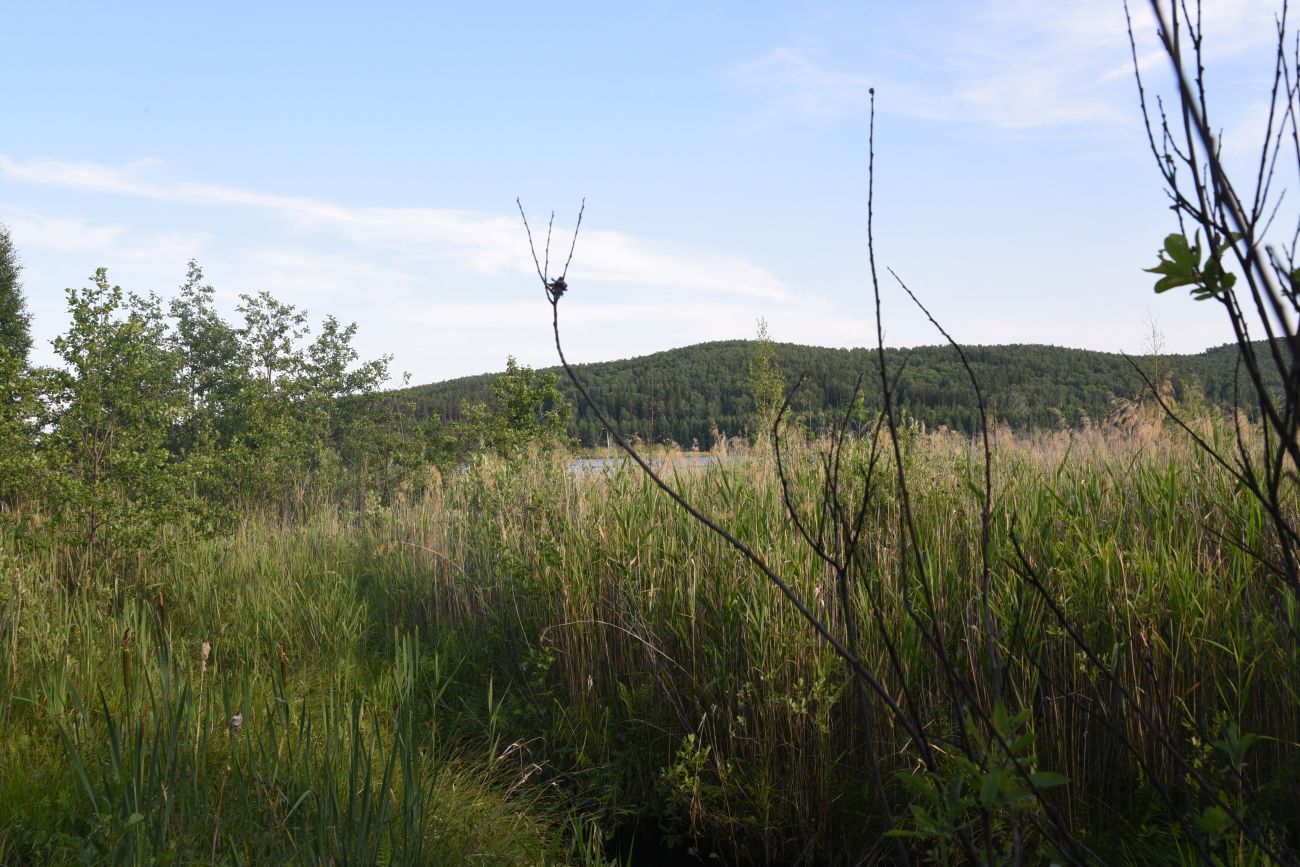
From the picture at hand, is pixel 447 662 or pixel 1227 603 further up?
pixel 1227 603

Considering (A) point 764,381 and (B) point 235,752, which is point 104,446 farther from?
(A) point 764,381

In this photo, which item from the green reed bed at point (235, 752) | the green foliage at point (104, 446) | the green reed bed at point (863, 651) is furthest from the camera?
the green foliage at point (104, 446)

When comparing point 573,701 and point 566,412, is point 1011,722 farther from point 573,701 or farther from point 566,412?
point 566,412

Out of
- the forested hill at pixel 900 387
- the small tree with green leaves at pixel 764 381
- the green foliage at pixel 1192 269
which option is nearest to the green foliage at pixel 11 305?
the forested hill at pixel 900 387

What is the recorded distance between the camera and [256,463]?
425 inches

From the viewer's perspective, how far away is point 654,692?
14.1 ft

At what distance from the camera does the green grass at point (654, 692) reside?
2.78 meters

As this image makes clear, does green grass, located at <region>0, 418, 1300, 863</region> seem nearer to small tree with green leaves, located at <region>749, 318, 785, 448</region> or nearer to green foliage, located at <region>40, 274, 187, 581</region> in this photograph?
green foliage, located at <region>40, 274, 187, 581</region>

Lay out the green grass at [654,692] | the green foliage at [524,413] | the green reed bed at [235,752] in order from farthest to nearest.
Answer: the green foliage at [524,413] → the green grass at [654,692] → the green reed bed at [235,752]

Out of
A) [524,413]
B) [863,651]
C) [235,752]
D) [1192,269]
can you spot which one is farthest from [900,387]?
[1192,269]

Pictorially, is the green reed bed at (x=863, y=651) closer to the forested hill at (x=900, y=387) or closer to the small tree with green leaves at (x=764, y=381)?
the small tree with green leaves at (x=764, y=381)

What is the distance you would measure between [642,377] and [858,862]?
1305 inches

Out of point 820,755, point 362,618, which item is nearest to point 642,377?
point 362,618

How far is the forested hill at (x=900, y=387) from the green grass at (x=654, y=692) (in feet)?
28.1
